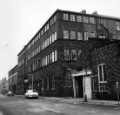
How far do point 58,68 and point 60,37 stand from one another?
5666 millimetres

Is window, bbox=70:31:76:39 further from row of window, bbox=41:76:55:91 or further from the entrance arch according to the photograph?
the entrance arch

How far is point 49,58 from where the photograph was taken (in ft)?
150

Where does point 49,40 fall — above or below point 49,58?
above

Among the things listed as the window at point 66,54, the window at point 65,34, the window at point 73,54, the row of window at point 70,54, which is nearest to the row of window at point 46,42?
the window at point 65,34

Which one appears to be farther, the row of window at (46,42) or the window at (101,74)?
the row of window at (46,42)

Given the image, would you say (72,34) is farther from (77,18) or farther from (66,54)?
(66,54)

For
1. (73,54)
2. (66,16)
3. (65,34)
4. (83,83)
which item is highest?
(66,16)

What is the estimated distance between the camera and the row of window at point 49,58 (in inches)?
1670

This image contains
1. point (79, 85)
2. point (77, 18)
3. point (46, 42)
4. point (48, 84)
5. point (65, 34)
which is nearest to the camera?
point (79, 85)

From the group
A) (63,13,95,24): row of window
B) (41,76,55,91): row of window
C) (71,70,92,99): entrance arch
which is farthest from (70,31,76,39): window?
(71,70,92,99): entrance arch

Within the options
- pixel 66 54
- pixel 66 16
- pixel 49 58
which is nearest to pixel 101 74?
pixel 66 54

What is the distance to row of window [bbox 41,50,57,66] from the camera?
42.4 metres

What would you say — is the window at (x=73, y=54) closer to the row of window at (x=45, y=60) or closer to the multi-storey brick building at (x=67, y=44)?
the multi-storey brick building at (x=67, y=44)

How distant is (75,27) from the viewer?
42.5m
